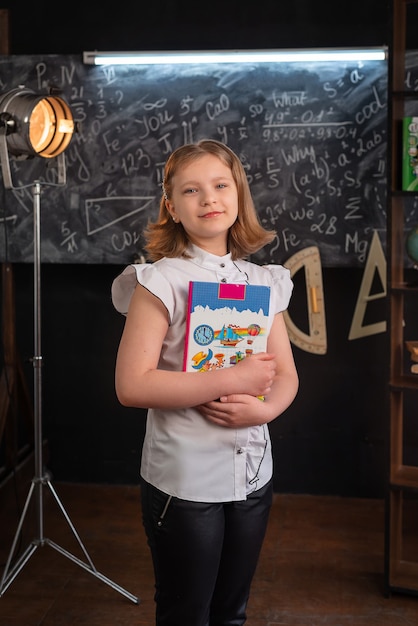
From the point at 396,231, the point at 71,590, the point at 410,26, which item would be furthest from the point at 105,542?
the point at 410,26

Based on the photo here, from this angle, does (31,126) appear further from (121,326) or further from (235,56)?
(121,326)

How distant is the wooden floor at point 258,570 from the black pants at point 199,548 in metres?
1.08

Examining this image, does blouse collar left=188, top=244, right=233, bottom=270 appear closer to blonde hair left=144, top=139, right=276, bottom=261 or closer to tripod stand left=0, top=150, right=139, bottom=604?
blonde hair left=144, top=139, right=276, bottom=261

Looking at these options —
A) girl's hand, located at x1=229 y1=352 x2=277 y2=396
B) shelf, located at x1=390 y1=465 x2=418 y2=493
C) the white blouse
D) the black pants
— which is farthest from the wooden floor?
girl's hand, located at x1=229 y1=352 x2=277 y2=396

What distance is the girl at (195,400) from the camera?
1.66m

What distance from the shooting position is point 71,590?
2.99 m

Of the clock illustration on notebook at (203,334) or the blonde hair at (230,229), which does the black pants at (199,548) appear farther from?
the blonde hair at (230,229)

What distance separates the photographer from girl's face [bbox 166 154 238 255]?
169 centimetres

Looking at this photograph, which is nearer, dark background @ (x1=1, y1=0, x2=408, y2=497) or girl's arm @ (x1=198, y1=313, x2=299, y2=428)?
girl's arm @ (x1=198, y1=313, x2=299, y2=428)

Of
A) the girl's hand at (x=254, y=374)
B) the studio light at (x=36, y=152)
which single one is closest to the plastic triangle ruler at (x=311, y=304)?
the studio light at (x=36, y=152)

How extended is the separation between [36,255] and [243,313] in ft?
4.94

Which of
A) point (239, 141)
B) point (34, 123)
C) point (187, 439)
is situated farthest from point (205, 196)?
point (239, 141)

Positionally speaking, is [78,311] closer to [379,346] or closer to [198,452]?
[379,346]

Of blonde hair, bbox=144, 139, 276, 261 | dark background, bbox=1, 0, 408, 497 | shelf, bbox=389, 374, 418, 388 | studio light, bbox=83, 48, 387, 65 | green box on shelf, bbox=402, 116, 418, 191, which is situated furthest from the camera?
dark background, bbox=1, 0, 408, 497
